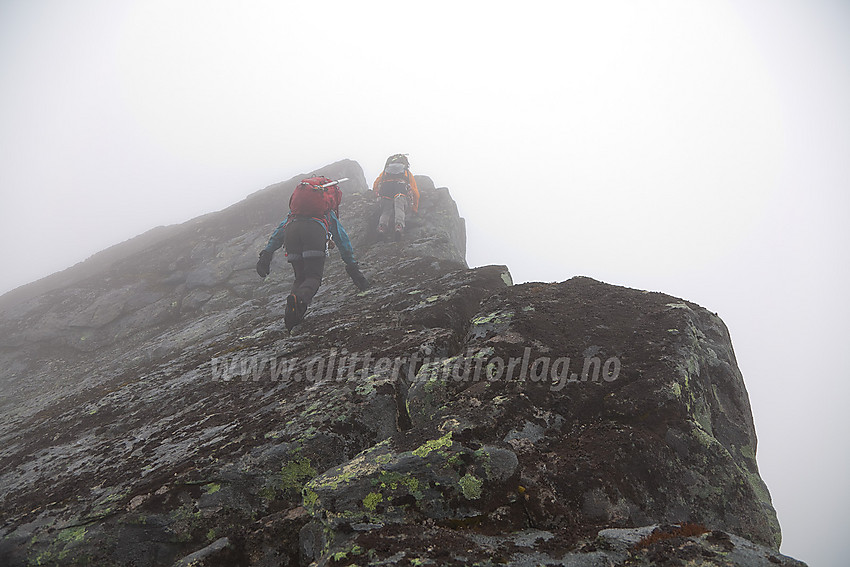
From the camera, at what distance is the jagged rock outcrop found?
544 centimetres

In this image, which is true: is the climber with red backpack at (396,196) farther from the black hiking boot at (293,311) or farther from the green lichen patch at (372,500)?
the green lichen patch at (372,500)

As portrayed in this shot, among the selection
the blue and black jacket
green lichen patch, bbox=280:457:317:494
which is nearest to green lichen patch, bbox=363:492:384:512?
green lichen patch, bbox=280:457:317:494

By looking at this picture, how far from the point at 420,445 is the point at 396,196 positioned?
60.7 feet

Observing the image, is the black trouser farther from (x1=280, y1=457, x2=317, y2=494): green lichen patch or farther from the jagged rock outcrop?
(x1=280, y1=457, x2=317, y2=494): green lichen patch

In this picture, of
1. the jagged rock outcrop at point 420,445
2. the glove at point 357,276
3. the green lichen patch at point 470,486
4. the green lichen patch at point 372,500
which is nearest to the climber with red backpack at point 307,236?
the glove at point 357,276

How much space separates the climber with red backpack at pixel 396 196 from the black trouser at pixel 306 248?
8533mm

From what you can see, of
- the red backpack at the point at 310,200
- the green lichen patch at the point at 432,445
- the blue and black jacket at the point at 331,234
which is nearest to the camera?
the green lichen patch at the point at 432,445

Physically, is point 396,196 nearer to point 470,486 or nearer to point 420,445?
point 420,445

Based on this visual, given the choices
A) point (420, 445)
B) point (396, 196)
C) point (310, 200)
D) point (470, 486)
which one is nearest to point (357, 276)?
point (310, 200)

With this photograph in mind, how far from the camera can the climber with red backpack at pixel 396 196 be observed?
22.6m

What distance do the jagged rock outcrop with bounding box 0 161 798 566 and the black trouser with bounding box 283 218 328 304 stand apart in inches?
61.7

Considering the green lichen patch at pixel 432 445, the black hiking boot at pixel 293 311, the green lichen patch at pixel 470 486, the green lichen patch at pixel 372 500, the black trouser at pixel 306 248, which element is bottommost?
the green lichen patch at pixel 470 486

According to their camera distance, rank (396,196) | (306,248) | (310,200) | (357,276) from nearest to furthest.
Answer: (306,248) → (310,200) → (357,276) → (396,196)

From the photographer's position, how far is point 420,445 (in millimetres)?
6172
